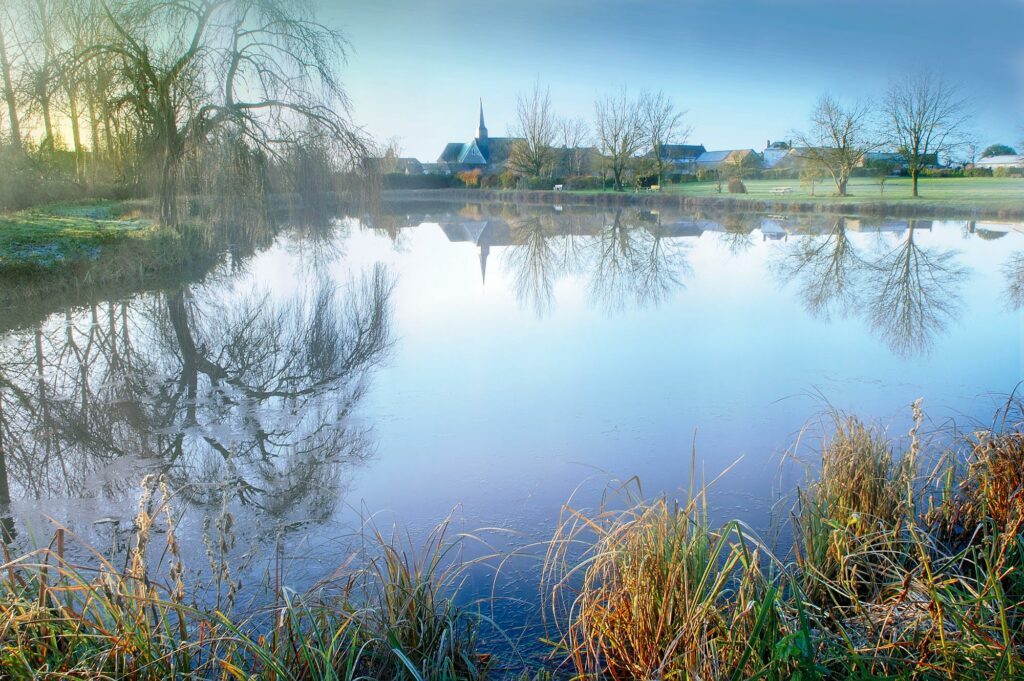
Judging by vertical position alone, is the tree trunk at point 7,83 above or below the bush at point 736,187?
above

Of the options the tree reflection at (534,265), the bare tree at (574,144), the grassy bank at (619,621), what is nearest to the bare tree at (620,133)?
the bare tree at (574,144)

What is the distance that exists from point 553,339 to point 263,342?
2.17m

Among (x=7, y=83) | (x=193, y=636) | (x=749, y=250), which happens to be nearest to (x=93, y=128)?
(x=7, y=83)

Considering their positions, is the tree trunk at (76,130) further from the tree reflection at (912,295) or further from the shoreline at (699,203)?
the tree reflection at (912,295)

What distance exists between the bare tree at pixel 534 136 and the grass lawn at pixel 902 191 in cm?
224

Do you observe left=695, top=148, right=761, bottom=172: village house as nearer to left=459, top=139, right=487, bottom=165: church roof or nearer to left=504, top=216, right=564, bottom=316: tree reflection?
left=459, top=139, right=487, bottom=165: church roof

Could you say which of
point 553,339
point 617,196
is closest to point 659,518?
point 553,339

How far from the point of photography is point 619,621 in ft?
5.57

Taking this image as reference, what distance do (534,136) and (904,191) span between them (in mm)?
9961

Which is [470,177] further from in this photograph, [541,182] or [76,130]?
[76,130]

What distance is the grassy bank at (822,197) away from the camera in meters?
14.7

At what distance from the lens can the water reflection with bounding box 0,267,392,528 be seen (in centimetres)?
288

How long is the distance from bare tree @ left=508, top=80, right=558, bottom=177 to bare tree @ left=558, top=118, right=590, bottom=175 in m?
0.31

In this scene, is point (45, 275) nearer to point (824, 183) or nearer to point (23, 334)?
point (23, 334)
